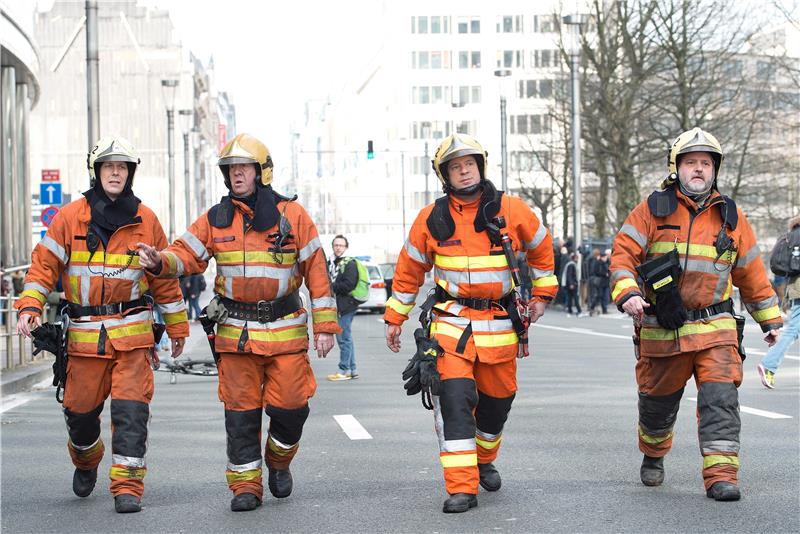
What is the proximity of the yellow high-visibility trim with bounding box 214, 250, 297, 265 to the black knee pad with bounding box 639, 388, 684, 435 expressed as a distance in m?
2.08

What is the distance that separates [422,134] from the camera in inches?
4252

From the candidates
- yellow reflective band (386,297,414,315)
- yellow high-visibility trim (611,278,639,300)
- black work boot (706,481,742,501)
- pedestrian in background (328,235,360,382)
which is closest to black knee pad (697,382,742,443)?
black work boot (706,481,742,501)

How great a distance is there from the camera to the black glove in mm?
6977

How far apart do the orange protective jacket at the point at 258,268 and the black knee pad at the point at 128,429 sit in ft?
1.78

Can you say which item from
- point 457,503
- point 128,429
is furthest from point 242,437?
point 457,503

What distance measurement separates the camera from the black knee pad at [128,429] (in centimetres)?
701

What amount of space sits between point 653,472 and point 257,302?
233 centimetres

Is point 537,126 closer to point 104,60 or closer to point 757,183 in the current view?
point 757,183

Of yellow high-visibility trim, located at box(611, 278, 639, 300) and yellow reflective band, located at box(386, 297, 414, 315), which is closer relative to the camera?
yellow high-visibility trim, located at box(611, 278, 639, 300)

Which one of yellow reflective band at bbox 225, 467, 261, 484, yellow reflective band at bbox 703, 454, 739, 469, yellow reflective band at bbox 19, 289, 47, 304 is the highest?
yellow reflective band at bbox 19, 289, 47, 304

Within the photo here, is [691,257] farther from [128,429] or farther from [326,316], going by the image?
[128,429]

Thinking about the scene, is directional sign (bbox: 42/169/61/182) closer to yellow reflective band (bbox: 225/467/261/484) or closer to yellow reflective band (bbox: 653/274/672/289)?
yellow reflective band (bbox: 225/467/261/484)

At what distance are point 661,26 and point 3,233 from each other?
2064cm

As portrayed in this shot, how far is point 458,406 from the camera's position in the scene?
272 inches
